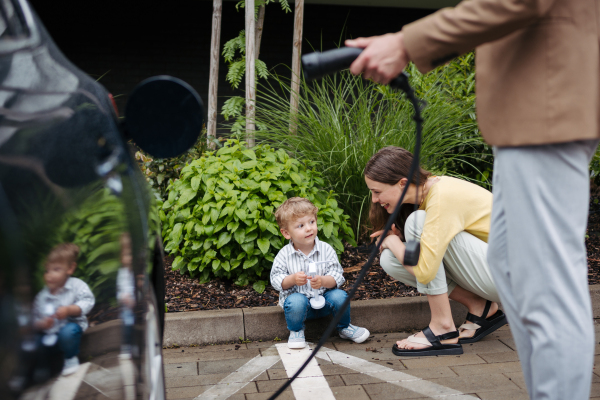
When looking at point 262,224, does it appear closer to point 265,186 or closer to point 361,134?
point 265,186

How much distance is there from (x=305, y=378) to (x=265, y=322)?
0.63 metres

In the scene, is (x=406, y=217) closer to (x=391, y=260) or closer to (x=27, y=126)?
(x=391, y=260)

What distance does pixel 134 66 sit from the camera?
9812 mm

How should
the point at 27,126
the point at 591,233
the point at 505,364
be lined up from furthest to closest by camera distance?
1. the point at 591,233
2. the point at 505,364
3. the point at 27,126

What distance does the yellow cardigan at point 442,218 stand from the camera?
2725mm

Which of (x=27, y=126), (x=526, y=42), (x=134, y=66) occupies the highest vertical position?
(x=134, y=66)

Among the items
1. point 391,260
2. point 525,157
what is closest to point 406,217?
point 391,260

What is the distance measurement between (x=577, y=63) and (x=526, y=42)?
0.41 ft

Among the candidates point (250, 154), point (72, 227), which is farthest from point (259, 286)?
point (72, 227)

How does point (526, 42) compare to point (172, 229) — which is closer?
point (526, 42)

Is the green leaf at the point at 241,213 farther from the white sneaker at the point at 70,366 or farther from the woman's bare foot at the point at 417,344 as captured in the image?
the white sneaker at the point at 70,366

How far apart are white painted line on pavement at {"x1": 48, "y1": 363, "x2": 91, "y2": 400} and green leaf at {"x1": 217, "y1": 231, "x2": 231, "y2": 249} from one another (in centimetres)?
262

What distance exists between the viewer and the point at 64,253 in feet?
2.90

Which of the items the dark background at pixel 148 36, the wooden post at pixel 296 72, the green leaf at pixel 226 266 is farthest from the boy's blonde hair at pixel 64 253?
the dark background at pixel 148 36
